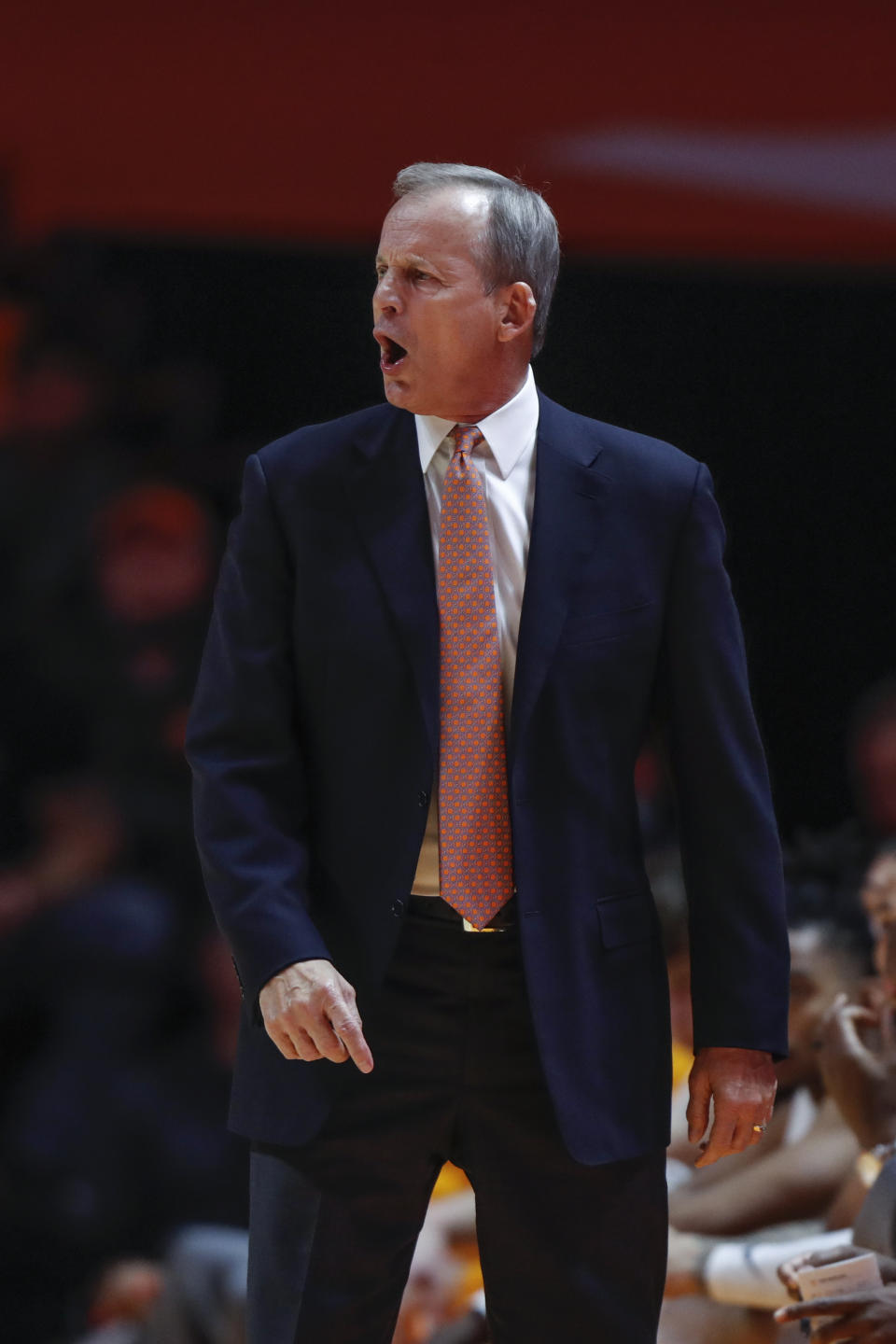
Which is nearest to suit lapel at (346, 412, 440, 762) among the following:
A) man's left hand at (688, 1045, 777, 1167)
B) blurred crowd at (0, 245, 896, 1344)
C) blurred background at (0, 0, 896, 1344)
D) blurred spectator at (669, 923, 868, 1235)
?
man's left hand at (688, 1045, 777, 1167)

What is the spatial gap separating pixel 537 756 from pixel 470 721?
70 mm

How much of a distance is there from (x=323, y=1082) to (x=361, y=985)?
0.09 metres

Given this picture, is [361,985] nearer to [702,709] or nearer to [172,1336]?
[702,709]

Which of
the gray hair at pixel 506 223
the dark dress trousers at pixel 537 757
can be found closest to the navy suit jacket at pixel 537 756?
the dark dress trousers at pixel 537 757

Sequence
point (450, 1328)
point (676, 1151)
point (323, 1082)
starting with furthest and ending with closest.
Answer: point (676, 1151), point (450, 1328), point (323, 1082)

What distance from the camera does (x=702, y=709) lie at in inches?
68.5

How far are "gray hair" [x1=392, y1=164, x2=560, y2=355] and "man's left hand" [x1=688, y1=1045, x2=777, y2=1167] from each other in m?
0.72

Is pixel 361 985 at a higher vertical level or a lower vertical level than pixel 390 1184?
higher

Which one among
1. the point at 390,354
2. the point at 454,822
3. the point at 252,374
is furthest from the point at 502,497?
the point at 252,374

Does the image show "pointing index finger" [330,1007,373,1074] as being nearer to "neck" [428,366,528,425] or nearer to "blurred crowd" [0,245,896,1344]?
"neck" [428,366,528,425]

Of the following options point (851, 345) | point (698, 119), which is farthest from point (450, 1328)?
point (698, 119)

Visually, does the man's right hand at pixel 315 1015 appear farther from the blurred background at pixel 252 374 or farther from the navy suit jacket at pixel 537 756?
the blurred background at pixel 252 374

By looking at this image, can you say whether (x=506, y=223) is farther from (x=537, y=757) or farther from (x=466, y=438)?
(x=537, y=757)

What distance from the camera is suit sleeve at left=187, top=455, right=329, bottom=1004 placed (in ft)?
5.33
